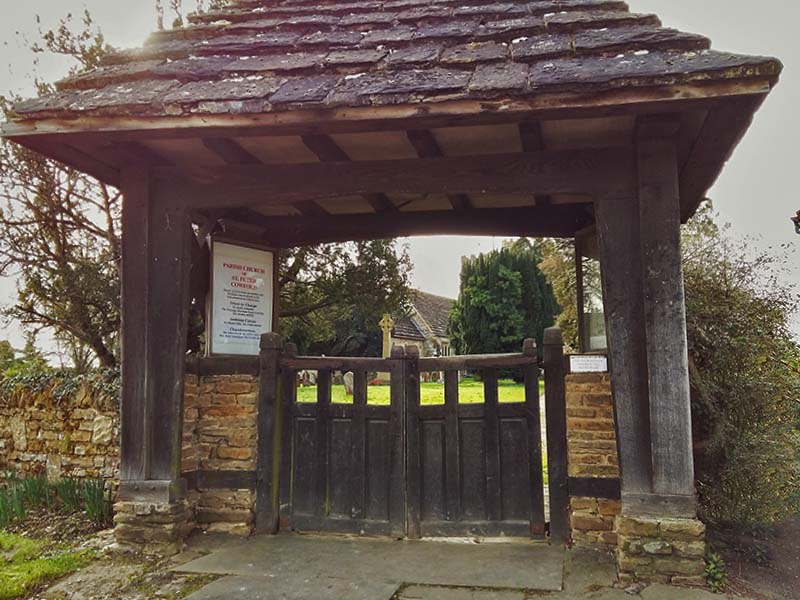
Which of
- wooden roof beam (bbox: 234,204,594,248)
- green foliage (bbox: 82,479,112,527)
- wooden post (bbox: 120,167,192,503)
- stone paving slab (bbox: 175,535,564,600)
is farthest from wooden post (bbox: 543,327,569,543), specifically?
green foliage (bbox: 82,479,112,527)

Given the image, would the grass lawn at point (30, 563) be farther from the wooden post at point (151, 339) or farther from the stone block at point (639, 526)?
the stone block at point (639, 526)

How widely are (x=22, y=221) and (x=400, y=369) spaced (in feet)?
19.9

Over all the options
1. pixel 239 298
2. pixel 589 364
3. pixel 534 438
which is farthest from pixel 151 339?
pixel 589 364

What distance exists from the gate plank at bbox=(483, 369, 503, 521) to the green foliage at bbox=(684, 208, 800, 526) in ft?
4.76

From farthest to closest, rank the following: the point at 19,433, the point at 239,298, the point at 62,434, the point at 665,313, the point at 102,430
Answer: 1. the point at 19,433
2. the point at 62,434
3. the point at 102,430
4. the point at 239,298
5. the point at 665,313

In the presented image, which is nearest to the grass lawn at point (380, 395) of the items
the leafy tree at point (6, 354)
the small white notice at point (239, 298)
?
the small white notice at point (239, 298)

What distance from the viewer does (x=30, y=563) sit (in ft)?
13.1

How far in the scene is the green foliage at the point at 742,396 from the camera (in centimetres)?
416

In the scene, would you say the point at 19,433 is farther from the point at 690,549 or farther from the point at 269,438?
the point at 690,549

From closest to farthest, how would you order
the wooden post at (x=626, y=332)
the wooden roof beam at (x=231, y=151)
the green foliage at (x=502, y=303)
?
the wooden post at (x=626, y=332), the wooden roof beam at (x=231, y=151), the green foliage at (x=502, y=303)

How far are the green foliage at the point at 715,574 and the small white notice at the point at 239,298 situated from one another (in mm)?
3553

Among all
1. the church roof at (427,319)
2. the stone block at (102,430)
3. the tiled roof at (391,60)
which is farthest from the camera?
the church roof at (427,319)

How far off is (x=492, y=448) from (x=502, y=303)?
2087 centimetres

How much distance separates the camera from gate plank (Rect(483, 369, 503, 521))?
4348mm
